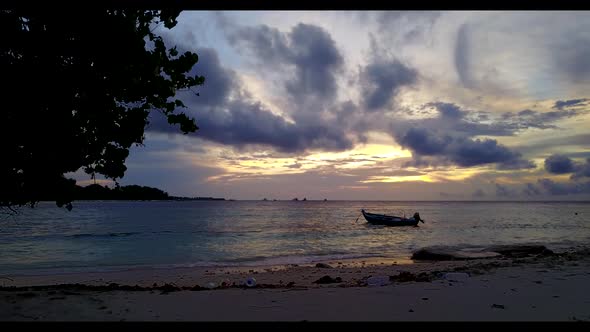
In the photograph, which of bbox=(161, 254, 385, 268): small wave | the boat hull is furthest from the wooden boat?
bbox=(161, 254, 385, 268): small wave

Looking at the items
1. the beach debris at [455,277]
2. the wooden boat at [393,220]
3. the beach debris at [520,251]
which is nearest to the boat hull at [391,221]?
the wooden boat at [393,220]

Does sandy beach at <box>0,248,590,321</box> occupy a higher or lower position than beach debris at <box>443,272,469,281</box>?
higher

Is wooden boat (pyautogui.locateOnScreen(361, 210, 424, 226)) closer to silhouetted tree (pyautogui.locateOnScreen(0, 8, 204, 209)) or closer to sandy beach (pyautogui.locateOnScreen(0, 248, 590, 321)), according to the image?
sandy beach (pyautogui.locateOnScreen(0, 248, 590, 321))

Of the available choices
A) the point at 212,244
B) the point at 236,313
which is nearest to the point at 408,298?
the point at 236,313

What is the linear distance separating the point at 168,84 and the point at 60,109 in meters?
1.65

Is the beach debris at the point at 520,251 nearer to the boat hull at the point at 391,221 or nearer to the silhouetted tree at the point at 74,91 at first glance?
the silhouetted tree at the point at 74,91

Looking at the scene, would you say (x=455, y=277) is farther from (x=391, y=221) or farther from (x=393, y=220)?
(x=391, y=221)

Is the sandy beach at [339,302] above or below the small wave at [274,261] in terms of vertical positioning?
above

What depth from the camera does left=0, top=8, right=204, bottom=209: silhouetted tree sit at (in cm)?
478

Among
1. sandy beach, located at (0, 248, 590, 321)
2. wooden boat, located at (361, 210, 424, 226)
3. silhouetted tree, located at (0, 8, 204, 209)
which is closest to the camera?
silhouetted tree, located at (0, 8, 204, 209)

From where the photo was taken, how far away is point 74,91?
17.3 ft

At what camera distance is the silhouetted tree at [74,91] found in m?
4.78

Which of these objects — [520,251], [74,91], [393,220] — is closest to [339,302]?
[74,91]
